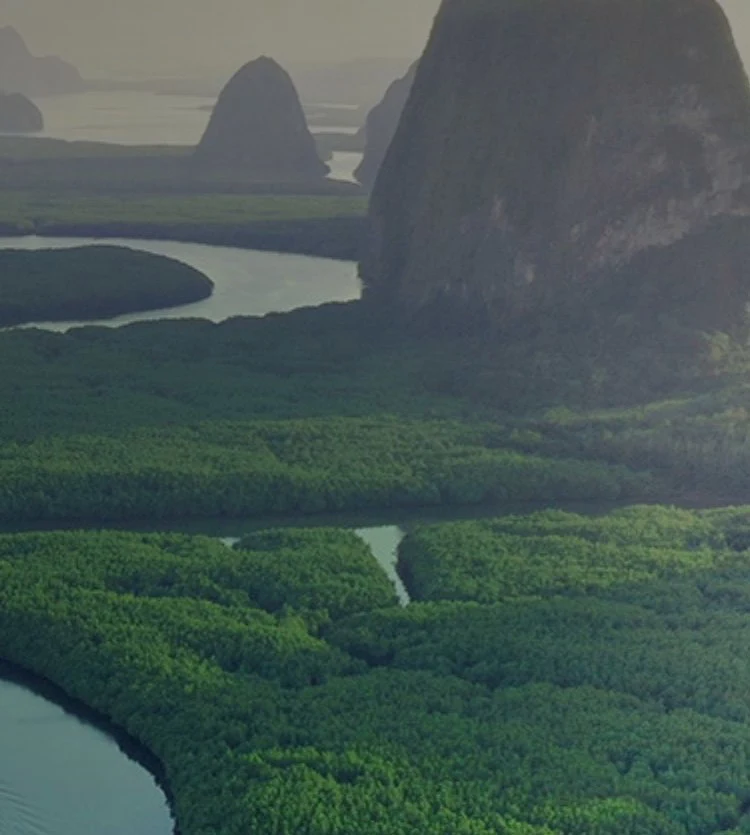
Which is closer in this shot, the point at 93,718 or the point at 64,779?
the point at 64,779

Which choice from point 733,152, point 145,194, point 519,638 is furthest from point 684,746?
point 145,194

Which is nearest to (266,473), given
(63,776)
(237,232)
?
(63,776)

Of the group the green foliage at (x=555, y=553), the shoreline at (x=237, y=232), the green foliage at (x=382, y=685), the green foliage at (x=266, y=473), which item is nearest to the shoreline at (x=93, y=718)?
the green foliage at (x=382, y=685)

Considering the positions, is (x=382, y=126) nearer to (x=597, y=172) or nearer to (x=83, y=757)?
(x=597, y=172)

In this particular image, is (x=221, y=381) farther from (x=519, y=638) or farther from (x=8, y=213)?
(x=8, y=213)

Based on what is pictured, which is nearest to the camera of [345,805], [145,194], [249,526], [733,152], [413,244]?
[345,805]

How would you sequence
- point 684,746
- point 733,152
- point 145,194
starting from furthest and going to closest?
point 145,194, point 733,152, point 684,746

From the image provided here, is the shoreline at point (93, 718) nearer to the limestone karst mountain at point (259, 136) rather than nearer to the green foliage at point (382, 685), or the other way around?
the green foliage at point (382, 685)

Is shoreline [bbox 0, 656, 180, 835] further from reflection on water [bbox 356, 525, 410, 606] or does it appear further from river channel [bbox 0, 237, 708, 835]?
reflection on water [bbox 356, 525, 410, 606]
